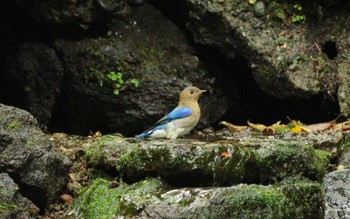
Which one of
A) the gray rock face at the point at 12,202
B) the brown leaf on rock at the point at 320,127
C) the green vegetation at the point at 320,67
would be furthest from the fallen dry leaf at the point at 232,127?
the gray rock face at the point at 12,202

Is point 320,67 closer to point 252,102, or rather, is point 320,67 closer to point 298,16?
point 298,16

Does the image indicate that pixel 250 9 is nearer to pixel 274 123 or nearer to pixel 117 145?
pixel 274 123

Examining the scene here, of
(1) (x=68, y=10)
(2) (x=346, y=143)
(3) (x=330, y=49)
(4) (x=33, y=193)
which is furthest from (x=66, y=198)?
(3) (x=330, y=49)

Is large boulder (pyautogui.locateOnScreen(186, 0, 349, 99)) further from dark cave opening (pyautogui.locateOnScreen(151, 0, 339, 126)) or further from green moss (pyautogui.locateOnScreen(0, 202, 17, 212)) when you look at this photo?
green moss (pyautogui.locateOnScreen(0, 202, 17, 212))

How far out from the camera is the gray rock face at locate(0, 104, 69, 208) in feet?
20.9

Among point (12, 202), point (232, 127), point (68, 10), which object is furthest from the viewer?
point (232, 127)

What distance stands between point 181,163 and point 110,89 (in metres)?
3.71

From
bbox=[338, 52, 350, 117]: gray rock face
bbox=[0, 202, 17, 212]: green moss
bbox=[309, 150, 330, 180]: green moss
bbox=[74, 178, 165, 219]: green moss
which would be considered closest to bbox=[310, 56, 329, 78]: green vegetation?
bbox=[338, 52, 350, 117]: gray rock face

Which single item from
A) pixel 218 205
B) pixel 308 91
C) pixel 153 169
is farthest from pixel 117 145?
pixel 308 91

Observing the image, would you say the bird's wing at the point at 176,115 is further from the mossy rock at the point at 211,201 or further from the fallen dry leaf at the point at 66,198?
the mossy rock at the point at 211,201

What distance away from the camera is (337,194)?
22.7ft

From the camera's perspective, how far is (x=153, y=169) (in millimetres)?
6305

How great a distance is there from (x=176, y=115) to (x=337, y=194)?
6.88 feet

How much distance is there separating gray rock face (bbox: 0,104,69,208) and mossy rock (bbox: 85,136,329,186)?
0.46m
